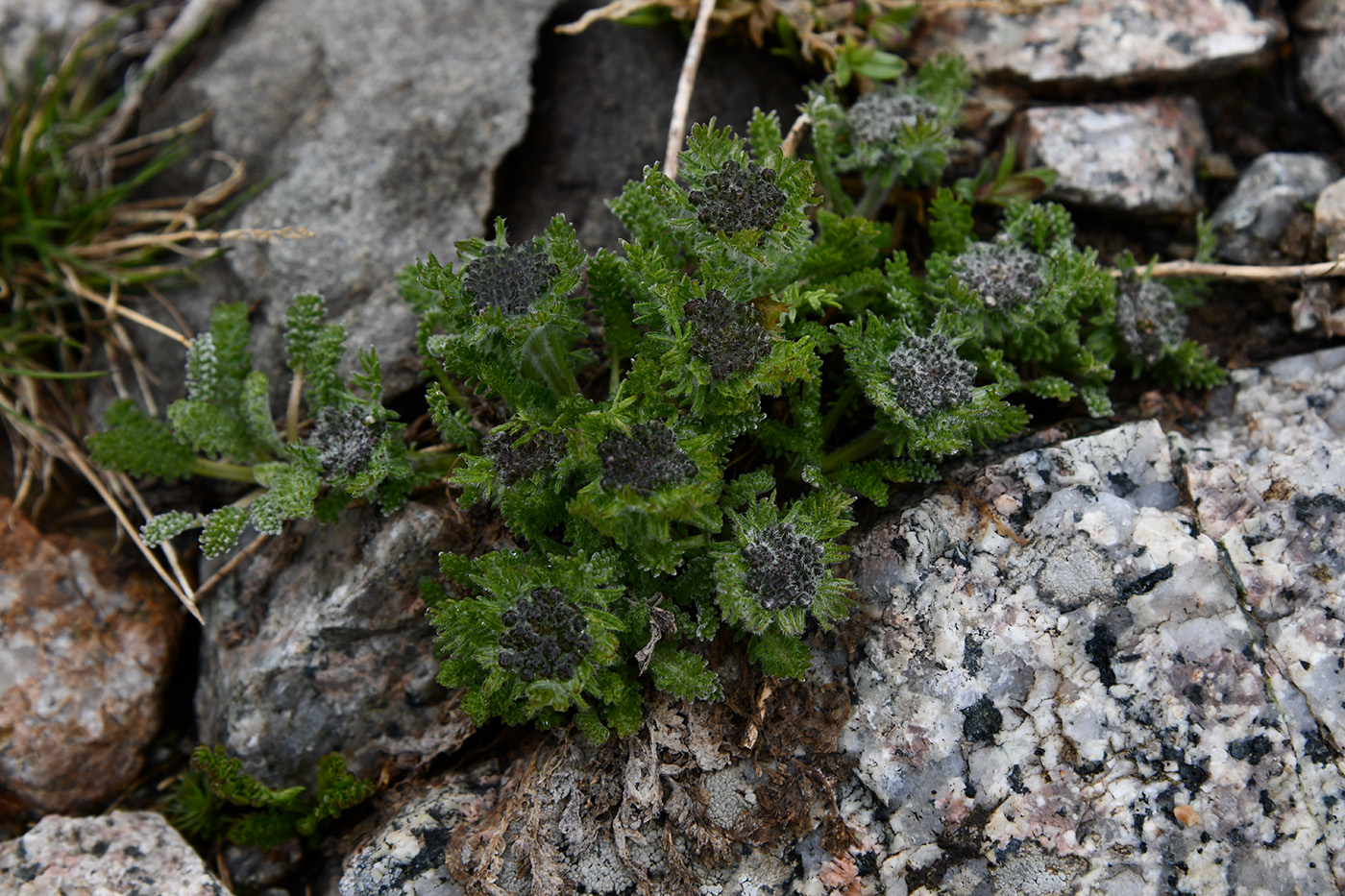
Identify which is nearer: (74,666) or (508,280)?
(508,280)

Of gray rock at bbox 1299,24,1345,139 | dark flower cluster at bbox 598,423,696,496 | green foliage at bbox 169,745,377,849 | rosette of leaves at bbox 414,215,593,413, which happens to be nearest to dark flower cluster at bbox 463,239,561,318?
rosette of leaves at bbox 414,215,593,413

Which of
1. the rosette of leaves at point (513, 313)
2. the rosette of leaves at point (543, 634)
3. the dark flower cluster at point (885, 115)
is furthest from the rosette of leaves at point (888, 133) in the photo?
the rosette of leaves at point (543, 634)

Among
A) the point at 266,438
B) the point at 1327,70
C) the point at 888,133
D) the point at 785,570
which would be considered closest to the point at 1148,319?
the point at 888,133

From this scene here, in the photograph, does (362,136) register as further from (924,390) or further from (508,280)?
(924,390)

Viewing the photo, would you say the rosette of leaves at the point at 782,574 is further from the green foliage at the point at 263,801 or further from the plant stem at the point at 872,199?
the green foliage at the point at 263,801

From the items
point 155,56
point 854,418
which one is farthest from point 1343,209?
point 155,56

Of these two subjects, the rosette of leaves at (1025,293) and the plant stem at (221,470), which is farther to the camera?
the plant stem at (221,470)
